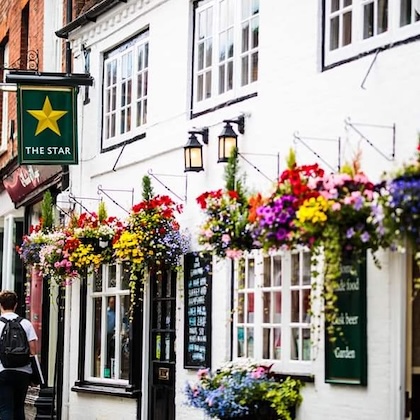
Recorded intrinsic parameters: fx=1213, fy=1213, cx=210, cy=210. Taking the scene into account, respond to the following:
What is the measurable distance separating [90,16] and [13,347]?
523 centimetres

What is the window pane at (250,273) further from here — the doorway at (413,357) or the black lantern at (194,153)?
the doorway at (413,357)

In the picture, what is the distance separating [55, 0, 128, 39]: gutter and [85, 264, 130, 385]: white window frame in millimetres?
3422

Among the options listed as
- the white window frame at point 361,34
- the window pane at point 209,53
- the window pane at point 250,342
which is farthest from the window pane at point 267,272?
the window pane at point 209,53

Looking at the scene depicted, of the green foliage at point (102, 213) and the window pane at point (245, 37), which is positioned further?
the green foliage at point (102, 213)

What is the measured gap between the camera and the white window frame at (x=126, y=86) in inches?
606

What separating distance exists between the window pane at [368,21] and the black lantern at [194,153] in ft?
10.0

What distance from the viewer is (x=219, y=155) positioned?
1252 cm

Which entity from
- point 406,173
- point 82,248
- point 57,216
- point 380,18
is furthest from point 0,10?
point 406,173

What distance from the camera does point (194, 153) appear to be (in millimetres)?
13211

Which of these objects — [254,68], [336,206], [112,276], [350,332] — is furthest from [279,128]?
[112,276]

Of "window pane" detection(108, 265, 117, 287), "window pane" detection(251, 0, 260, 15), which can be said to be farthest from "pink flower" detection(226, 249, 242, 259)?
"window pane" detection(108, 265, 117, 287)

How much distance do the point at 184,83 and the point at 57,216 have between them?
4.90 m

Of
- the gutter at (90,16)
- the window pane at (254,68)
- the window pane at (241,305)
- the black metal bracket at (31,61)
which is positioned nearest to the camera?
the window pane at (241,305)

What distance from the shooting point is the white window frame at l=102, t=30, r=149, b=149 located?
50.5 feet
